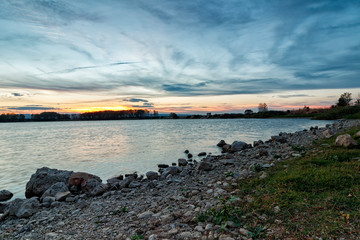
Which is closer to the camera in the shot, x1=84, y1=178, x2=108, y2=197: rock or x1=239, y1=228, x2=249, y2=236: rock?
x1=239, y1=228, x2=249, y2=236: rock

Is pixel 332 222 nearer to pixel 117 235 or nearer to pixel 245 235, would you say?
pixel 245 235

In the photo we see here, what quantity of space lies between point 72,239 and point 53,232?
3.69 ft

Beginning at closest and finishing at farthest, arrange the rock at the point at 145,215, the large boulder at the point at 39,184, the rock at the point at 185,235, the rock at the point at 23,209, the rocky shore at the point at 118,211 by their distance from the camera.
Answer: the rock at the point at 185,235 → the rocky shore at the point at 118,211 → the rock at the point at 145,215 → the rock at the point at 23,209 → the large boulder at the point at 39,184

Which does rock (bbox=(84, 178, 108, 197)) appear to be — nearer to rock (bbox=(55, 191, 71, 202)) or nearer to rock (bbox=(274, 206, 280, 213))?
rock (bbox=(55, 191, 71, 202))

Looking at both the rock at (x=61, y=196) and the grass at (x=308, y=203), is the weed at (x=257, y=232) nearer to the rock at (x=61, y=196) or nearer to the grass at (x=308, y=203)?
the grass at (x=308, y=203)

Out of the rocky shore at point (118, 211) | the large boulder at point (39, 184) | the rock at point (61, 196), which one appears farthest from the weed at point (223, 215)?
the large boulder at point (39, 184)

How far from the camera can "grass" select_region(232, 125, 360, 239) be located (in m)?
3.94

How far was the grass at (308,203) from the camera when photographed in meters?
3.94

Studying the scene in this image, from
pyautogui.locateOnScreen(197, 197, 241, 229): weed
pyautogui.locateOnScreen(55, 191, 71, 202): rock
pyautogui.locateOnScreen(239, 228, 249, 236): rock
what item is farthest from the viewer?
pyautogui.locateOnScreen(55, 191, 71, 202): rock

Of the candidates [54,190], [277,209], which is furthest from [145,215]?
[54,190]

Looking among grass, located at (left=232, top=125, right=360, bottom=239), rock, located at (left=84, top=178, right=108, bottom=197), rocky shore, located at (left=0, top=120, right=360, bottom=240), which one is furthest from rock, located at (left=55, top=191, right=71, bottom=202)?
grass, located at (left=232, top=125, right=360, bottom=239)

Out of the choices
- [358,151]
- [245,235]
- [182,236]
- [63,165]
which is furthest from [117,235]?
[63,165]

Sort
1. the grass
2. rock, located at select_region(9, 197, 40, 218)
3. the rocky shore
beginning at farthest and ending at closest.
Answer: rock, located at select_region(9, 197, 40, 218) → the rocky shore → the grass

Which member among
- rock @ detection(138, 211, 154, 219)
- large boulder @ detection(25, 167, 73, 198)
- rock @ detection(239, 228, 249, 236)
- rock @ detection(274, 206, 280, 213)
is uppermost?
rock @ detection(274, 206, 280, 213)
